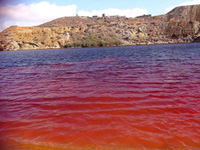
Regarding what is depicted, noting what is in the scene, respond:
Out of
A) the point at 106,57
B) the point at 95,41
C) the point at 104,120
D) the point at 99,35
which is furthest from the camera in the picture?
the point at 99,35

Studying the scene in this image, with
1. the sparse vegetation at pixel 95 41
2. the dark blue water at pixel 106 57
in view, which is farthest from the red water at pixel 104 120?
the sparse vegetation at pixel 95 41

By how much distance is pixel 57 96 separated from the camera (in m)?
7.71

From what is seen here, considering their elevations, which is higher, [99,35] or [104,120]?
[99,35]

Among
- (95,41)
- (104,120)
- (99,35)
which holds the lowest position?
(104,120)

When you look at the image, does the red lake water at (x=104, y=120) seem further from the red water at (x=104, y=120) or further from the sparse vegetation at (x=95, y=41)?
the sparse vegetation at (x=95, y=41)

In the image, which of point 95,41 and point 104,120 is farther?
point 95,41

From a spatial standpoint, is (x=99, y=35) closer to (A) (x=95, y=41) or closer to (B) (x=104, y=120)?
(A) (x=95, y=41)

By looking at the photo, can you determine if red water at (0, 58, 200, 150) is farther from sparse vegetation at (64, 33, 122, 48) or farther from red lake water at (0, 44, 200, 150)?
sparse vegetation at (64, 33, 122, 48)

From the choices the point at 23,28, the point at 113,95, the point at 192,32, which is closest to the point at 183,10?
the point at 192,32

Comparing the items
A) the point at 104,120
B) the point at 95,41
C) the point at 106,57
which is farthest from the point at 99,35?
the point at 104,120

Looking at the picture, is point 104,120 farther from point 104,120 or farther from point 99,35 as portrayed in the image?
point 99,35

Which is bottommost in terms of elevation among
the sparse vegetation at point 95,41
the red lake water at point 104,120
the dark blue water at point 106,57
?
the red lake water at point 104,120

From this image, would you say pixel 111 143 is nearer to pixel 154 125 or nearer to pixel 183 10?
pixel 154 125

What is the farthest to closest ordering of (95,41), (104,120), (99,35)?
(99,35) < (95,41) < (104,120)
